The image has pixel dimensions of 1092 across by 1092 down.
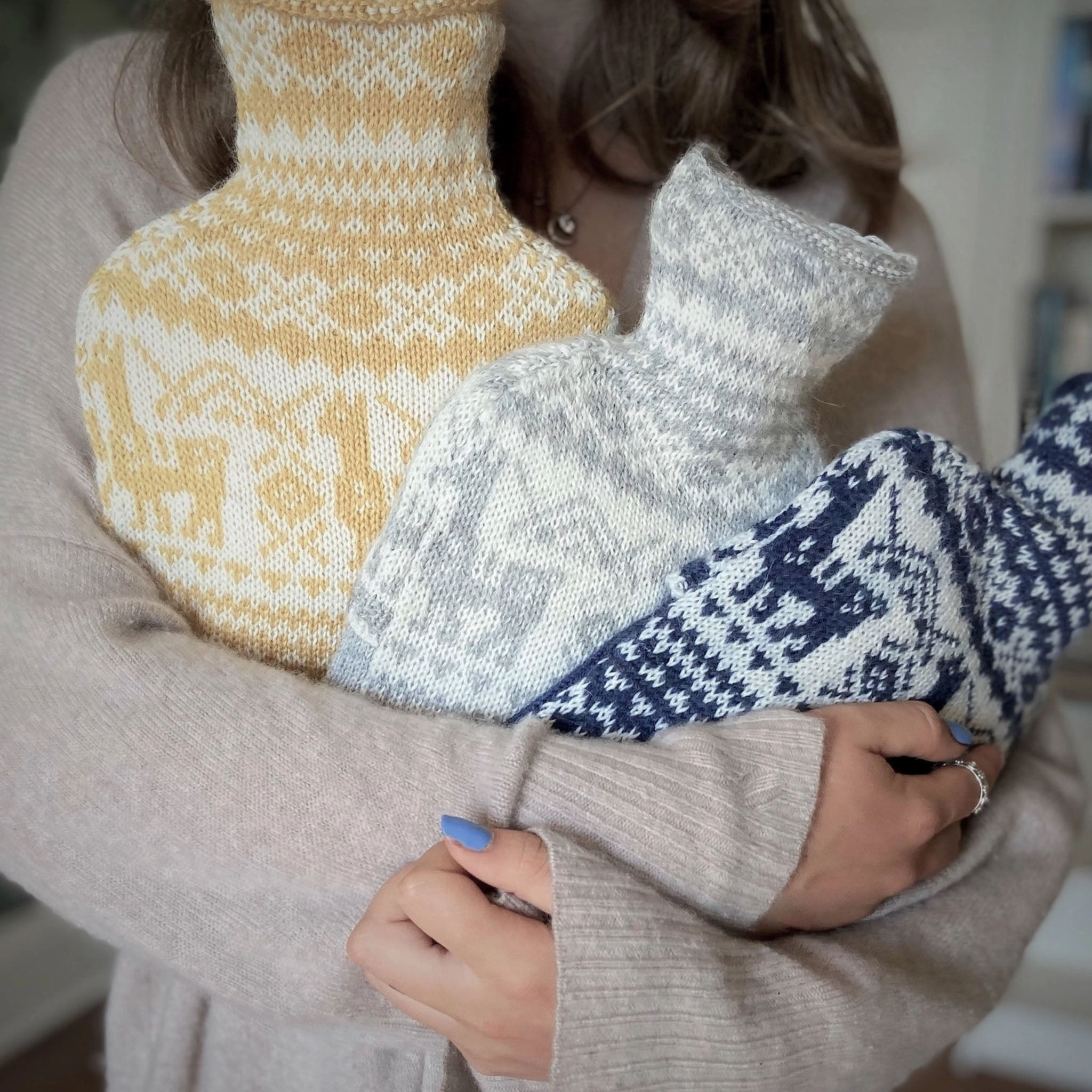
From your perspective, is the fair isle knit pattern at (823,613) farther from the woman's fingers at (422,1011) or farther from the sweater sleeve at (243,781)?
the woman's fingers at (422,1011)

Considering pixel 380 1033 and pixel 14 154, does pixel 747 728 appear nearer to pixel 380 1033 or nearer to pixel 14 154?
pixel 380 1033

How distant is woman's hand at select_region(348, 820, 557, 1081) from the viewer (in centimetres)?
44

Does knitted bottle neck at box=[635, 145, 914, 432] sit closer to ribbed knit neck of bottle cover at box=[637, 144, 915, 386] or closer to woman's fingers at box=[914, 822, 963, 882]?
ribbed knit neck of bottle cover at box=[637, 144, 915, 386]

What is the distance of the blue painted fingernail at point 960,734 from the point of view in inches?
22.2

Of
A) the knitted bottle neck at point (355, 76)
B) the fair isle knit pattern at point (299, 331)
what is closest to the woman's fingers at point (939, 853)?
the fair isle knit pattern at point (299, 331)

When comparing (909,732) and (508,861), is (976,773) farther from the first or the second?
(508,861)

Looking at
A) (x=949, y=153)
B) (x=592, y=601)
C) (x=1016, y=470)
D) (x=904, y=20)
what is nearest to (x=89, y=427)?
(x=592, y=601)

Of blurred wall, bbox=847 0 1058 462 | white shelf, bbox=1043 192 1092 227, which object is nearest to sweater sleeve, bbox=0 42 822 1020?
blurred wall, bbox=847 0 1058 462

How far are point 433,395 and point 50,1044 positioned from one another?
1.54 m

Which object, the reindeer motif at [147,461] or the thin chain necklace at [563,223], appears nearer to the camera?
the reindeer motif at [147,461]

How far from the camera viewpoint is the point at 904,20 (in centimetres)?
191

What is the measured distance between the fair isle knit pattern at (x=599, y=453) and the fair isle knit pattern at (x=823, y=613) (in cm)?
2

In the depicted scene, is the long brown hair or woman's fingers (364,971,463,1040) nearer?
woman's fingers (364,971,463,1040)

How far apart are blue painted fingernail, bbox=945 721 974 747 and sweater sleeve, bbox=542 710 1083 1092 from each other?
10 centimetres
